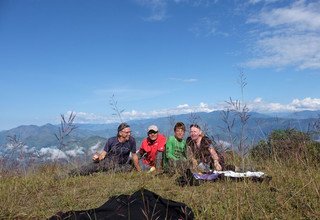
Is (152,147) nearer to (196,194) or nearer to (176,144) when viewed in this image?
(176,144)

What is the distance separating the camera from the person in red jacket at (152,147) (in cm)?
859

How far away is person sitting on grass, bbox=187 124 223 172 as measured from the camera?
6273 millimetres

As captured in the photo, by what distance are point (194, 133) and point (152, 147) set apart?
6.30 ft

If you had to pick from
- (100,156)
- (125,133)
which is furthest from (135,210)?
(125,133)

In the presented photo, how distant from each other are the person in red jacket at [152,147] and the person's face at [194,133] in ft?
4.78

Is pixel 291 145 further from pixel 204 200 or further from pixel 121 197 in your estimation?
pixel 121 197

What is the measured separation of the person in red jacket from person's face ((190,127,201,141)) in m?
1.46

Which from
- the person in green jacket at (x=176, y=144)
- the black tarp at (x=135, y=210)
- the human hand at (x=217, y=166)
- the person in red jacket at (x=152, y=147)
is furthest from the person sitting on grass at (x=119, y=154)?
the black tarp at (x=135, y=210)

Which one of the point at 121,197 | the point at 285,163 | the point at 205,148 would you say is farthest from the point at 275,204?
the point at 205,148

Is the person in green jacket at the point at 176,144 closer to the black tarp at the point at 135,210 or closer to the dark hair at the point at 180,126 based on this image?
the dark hair at the point at 180,126

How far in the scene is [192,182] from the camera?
5430mm

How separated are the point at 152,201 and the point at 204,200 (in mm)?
772

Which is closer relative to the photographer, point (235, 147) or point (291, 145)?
point (235, 147)

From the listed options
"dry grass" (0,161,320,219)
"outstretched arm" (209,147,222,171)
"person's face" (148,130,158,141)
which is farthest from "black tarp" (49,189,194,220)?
"person's face" (148,130,158,141)
